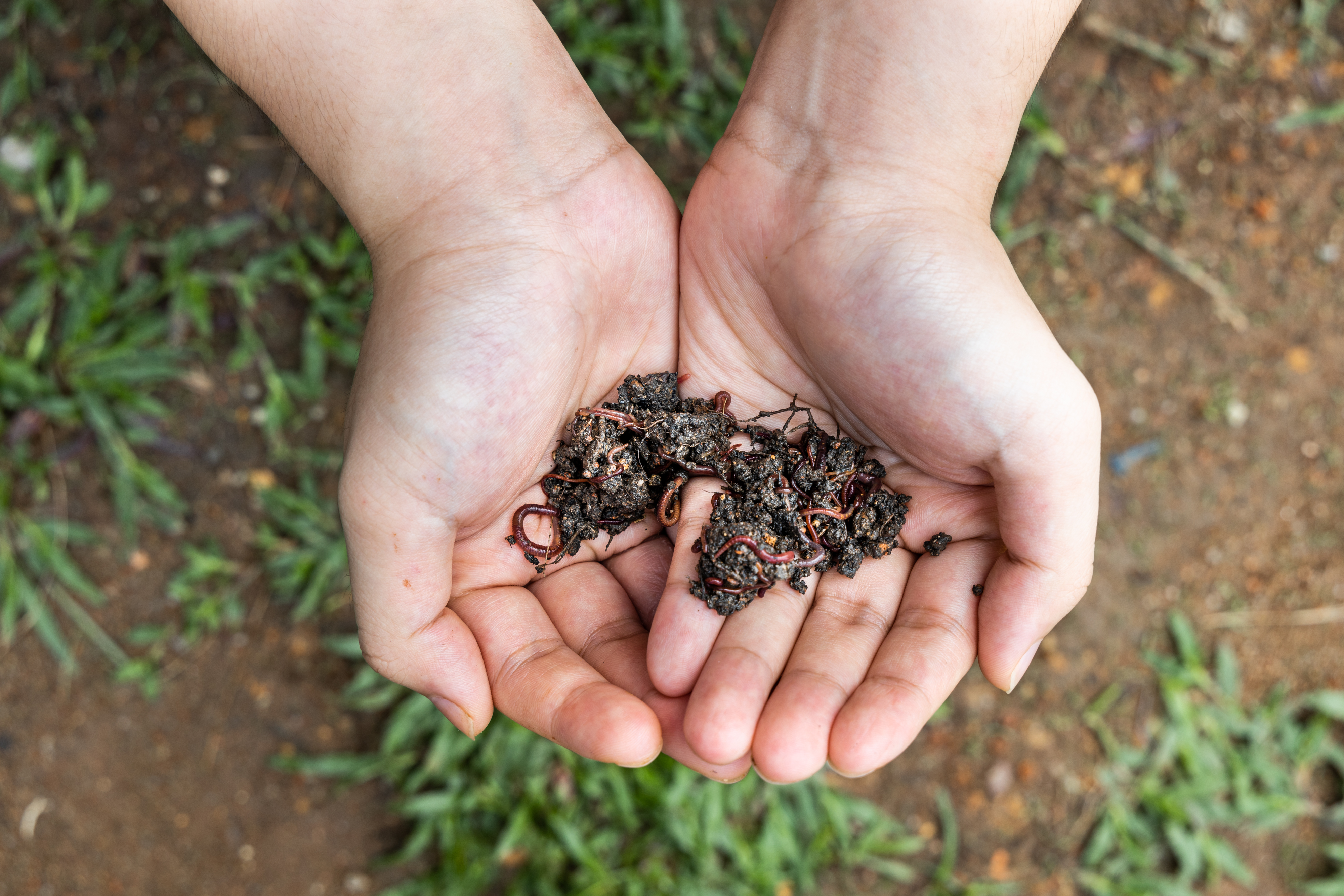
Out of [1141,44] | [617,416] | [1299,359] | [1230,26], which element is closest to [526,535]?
[617,416]

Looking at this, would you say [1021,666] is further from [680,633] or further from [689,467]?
[689,467]

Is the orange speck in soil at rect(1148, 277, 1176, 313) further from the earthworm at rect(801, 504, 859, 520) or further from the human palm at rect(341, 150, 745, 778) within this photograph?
the human palm at rect(341, 150, 745, 778)

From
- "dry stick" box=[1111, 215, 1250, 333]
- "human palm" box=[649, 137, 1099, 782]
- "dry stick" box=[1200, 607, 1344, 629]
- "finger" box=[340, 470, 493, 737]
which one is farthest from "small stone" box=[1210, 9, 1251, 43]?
"finger" box=[340, 470, 493, 737]

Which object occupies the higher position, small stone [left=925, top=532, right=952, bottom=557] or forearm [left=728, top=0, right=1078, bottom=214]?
forearm [left=728, top=0, right=1078, bottom=214]

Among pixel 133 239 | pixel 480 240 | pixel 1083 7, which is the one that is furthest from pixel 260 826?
pixel 1083 7

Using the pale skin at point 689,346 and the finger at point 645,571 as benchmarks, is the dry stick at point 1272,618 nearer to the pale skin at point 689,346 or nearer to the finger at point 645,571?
the pale skin at point 689,346

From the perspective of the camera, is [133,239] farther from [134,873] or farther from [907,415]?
[907,415]

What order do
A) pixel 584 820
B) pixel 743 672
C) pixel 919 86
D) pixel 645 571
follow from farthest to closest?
pixel 584 820, pixel 645 571, pixel 919 86, pixel 743 672
